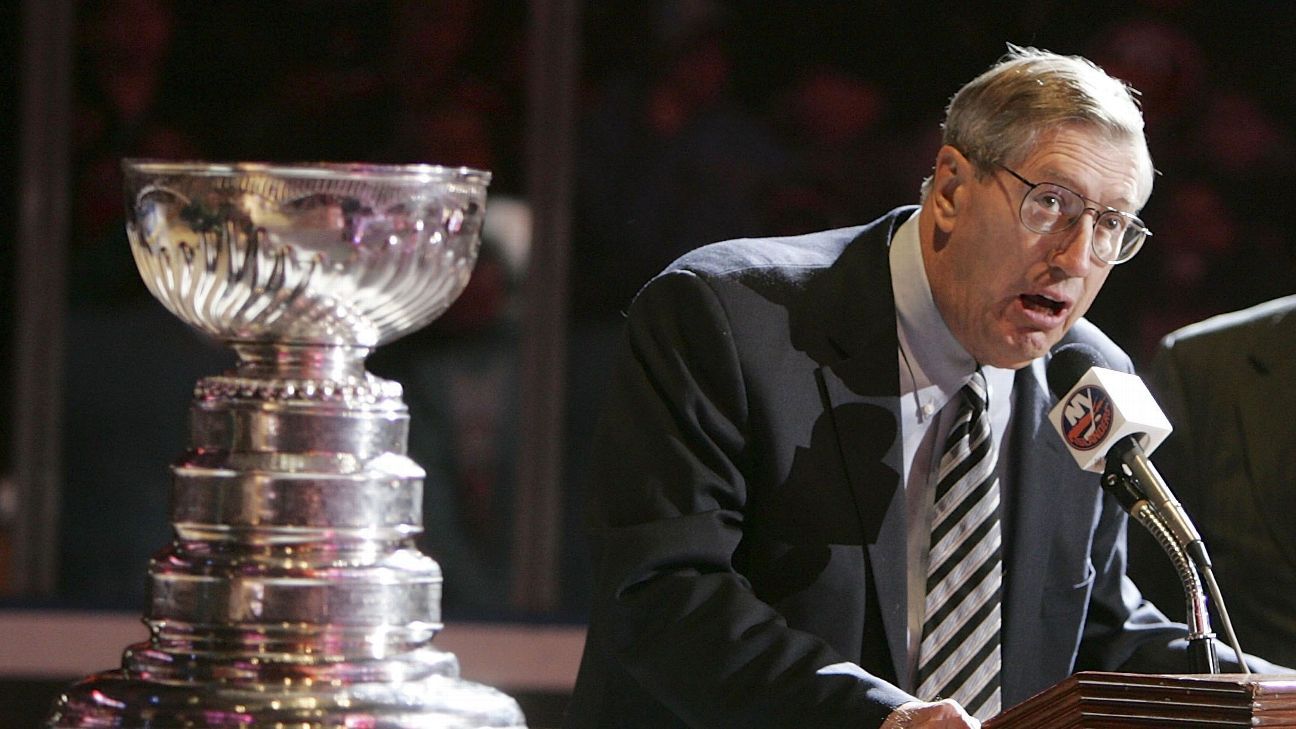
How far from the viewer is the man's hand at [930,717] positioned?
1.76m

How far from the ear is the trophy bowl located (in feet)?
1.73

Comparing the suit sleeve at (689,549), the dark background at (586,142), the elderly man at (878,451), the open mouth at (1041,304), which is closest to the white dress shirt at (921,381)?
the elderly man at (878,451)

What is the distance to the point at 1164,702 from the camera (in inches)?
64.3

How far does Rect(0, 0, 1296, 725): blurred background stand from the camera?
4.85 m

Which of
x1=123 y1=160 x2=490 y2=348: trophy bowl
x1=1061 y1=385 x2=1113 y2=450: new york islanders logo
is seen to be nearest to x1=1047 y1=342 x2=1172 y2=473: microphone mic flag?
x1=1061 y1=385 x2=1113 y2=450: new york islanders logo

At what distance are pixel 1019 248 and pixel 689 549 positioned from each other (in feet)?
1.59

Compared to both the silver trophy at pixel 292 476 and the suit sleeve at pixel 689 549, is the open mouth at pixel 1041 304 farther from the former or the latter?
the silver trophy at pixel 292 476

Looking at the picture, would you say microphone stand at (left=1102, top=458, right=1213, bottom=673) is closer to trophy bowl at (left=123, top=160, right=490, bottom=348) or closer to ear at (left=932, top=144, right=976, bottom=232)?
ear at (left=932, top=144, right=976, bottom=232)

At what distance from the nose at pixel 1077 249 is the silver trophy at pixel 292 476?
24.6 inches

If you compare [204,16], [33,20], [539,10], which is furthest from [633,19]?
[33,20]

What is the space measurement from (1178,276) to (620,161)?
139 cm

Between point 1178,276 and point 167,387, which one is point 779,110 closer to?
point 1178,276

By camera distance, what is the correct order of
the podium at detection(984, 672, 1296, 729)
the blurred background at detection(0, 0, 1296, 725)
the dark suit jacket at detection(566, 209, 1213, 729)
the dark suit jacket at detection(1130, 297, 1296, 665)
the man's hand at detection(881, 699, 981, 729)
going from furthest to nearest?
the blurred background at detection(0, 0, 1296, 725) → the dark suit jacket at detection(1130, 297, 1296, 665) → the dark suit jacket at detection(566, 209, 1213, 729) → the man's hand at detection(881, 699, 981, 729) → the podium at detection(984, 672, 1296, 729)

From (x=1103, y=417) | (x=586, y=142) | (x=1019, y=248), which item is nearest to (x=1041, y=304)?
(x=1019, y=248)
